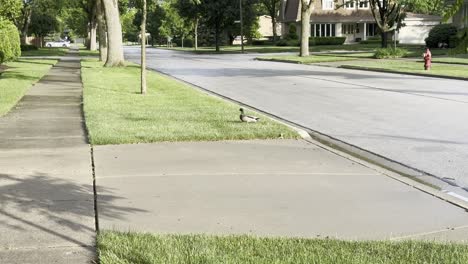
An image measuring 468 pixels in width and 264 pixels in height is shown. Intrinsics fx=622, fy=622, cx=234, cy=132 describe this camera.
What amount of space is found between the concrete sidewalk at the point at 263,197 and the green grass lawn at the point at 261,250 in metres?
0.35

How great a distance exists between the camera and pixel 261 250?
4.70 m

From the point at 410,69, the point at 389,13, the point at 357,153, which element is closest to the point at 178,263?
the point at 357,153

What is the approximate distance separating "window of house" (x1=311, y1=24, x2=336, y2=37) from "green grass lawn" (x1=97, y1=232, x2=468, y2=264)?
79.5m

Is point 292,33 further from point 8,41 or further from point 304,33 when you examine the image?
point 8,41

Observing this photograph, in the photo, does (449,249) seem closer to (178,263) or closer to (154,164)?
(178,263)

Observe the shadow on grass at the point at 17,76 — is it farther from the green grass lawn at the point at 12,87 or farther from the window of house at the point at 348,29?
the window of house at the point at 348,29

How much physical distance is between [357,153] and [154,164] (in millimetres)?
3186

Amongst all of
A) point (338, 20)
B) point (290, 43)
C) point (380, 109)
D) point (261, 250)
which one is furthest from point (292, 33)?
point (261, 250)

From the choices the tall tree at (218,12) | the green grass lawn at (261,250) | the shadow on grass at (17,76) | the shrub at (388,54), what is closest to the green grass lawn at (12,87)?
the shadow on grass at (17,76)

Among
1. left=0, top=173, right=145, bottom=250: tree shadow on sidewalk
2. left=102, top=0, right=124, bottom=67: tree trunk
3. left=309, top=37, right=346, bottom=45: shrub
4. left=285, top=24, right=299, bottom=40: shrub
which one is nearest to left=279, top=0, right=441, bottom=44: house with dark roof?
left=285, top=24, right=299, bottom=40: shrub

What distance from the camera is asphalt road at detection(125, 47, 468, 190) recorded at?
9.53m

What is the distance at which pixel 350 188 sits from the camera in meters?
7.01

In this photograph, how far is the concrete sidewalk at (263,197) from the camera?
5508 millimetres

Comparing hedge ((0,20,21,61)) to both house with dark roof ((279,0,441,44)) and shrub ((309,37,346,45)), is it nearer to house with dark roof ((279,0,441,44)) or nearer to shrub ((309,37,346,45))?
shrub ((309,37,346,45))
